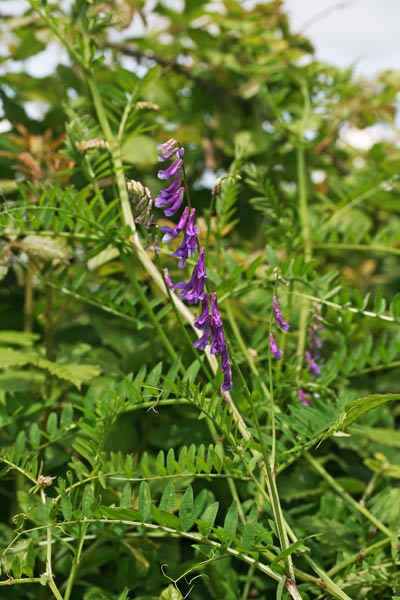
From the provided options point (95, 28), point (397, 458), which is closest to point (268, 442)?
point (397, 458)

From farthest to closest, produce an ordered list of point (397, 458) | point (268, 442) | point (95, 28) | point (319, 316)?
point (397, 458), point (95, 28), point (319, 316), point (268, 442)

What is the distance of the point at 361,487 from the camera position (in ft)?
4.81

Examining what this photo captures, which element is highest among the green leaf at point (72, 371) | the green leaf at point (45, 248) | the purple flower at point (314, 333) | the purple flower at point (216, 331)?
the green leaf at point (45, 248)

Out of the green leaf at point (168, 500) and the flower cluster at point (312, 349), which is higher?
the flower cluster at point (312, 349)

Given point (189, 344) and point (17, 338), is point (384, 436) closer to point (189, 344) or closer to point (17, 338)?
point (189, 344)

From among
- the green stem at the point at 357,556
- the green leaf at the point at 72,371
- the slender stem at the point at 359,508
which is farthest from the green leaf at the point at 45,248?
the green stem at the point at 357,556

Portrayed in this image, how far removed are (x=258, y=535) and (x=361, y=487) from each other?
1.89 feet

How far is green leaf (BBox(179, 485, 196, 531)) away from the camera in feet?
3.14

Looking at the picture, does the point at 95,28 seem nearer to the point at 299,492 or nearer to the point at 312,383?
the point at 312,383

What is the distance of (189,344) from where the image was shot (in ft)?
3.25

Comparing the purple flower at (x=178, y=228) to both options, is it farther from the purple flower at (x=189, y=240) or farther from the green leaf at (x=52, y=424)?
the green leaf at (x=52, y=424)

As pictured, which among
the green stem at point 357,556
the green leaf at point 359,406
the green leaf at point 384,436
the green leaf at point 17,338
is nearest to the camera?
the green leaf at point 359,406

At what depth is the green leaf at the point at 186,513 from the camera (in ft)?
3.14

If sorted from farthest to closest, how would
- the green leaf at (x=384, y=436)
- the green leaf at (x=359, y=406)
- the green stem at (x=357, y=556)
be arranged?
the green leaf at (x=384, y=436) → the green stem at (x=357, y=556) → the green leaf at (x=359, y=406)
